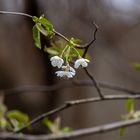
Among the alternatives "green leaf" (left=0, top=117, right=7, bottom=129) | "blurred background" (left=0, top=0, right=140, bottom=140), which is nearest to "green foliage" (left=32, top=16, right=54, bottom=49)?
"green leaf" (left=0, top=117, right=7, bottom=129)

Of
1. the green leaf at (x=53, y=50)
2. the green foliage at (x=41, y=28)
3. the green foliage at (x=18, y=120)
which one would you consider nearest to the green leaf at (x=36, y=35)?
the green foliage at (x=41, y=28)

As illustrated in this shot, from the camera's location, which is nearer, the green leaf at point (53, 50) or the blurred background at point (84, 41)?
the green leaf at point (53, 50)

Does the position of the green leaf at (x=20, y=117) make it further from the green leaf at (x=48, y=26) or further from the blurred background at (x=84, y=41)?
the blurred background at (x=84, y=41)

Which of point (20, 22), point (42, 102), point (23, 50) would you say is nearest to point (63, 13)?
point (20, 22)

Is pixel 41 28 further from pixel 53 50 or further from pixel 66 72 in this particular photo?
pixel 53 50

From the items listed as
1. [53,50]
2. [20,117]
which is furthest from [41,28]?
[20,117]

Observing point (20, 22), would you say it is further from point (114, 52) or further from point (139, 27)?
point (139, 27)

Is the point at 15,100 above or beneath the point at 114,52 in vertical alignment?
beneath

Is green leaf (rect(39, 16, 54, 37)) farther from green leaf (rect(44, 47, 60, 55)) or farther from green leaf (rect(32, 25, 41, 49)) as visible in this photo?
green leaf (rect(44, 47, 60, 55))
